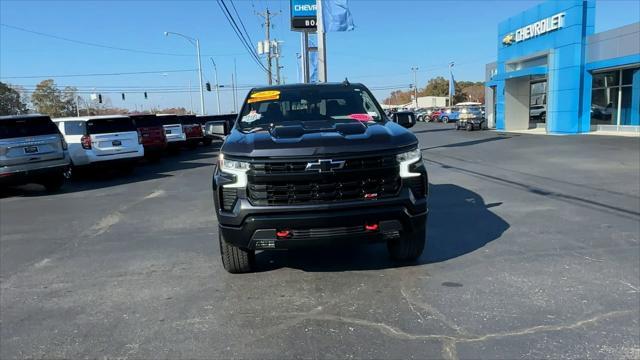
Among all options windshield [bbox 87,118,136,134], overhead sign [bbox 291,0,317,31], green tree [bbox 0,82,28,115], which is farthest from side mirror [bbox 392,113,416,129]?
green tree [bbox 0,82,28,115]

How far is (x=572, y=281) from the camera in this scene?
4832mm

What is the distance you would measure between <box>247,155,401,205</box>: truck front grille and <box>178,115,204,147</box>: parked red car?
71.2 feet

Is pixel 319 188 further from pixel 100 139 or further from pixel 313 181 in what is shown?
pixel 100 139

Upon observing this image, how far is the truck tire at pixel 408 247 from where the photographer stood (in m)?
5.15

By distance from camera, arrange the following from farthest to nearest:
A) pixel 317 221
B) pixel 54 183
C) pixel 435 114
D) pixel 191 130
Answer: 1. pixel 435 114
2. pixel 191 130
3. pixel 54 183
4. pixel 317 221

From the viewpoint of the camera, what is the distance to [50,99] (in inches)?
3169

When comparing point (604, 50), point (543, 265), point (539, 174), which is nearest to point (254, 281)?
point (543, 265)

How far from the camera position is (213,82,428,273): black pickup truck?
4352 millimetres

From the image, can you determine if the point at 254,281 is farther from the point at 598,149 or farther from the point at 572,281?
the point at 598,149

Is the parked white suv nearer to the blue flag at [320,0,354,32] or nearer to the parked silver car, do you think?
the parked silver car

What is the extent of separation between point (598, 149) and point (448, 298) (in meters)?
16.3

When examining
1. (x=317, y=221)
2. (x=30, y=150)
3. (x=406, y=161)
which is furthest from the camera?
(x=30, y=150)

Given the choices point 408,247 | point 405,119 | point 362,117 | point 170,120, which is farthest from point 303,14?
point 408,247

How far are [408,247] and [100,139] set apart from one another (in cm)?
1182
